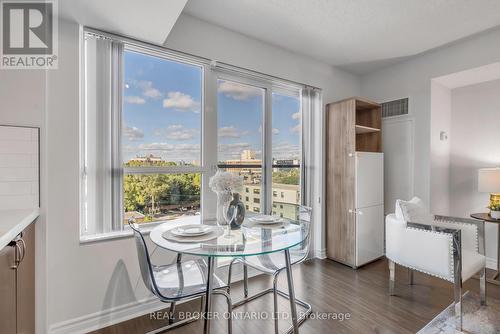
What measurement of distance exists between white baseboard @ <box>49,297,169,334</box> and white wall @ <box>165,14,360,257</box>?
2.20 m

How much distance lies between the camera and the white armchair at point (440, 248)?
190cm

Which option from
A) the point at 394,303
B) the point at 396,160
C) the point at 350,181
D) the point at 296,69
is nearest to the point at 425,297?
the point at 394,303

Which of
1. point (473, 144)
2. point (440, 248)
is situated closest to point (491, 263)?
point (473, 144)

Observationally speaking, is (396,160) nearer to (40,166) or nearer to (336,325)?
(336,325)

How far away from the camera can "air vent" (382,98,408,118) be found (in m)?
3.38

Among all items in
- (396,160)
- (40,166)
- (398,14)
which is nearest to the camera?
(40,166)

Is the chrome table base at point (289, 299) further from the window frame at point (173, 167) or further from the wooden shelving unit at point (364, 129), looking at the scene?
the wooden shelving unit at point (364, 129)

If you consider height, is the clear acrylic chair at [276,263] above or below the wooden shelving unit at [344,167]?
below

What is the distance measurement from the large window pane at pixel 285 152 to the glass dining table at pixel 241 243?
108cm

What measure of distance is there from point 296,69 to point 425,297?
2.81 meters

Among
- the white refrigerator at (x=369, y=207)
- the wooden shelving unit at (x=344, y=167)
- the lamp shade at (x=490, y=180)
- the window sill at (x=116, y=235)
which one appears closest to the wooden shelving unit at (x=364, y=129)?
the wooden shelving unit at (x=344, y=167)

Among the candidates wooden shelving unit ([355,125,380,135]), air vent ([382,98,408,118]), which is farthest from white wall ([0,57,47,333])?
air vent ([382,98,408,118])

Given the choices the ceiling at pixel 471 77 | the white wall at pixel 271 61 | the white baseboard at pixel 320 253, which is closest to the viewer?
the white wall at pixel 271 61

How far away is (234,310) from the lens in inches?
85.1
